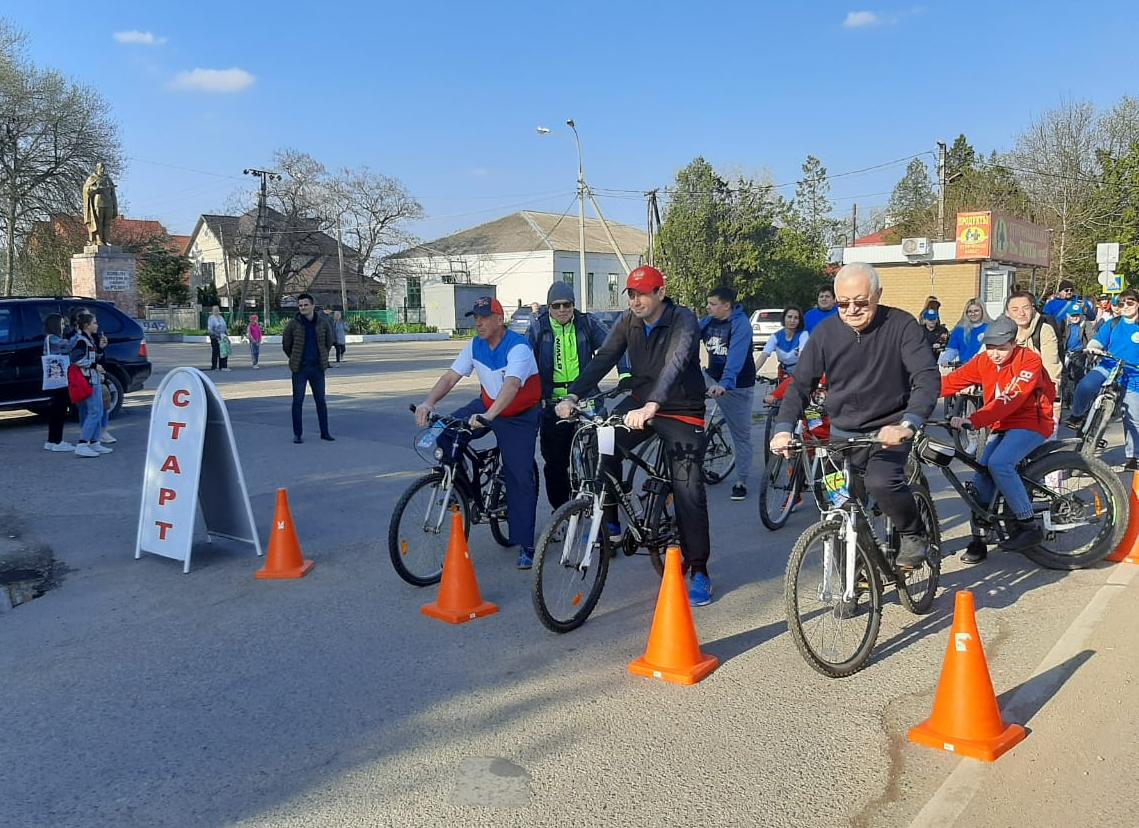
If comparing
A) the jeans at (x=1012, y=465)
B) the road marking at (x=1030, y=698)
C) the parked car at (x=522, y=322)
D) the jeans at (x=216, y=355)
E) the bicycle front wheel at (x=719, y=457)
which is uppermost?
the parked car at (x=522, y=322)

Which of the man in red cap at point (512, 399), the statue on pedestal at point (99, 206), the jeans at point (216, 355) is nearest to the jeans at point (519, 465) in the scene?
the man in red cap at point (512, 399)

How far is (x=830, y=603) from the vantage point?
4605 mm

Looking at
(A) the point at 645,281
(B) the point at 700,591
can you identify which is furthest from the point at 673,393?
(B) the point at 700,591

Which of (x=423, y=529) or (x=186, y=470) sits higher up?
(x=186, y=470)

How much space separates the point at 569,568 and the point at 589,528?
250 millimetres

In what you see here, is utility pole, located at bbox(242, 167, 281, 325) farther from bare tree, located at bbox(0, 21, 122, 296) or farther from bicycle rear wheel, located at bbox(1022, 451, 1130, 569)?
bicycle rear wheel, located at bbox(1022, 451, 1130, 569)

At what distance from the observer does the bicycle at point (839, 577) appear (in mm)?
4469

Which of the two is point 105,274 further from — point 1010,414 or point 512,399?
point 1010,414

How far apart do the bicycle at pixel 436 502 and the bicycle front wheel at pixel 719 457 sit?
10.8ft

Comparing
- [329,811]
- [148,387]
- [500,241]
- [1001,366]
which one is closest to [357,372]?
[148,387]

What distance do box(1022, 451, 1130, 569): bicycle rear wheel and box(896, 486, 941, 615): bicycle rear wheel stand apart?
1.27 metres

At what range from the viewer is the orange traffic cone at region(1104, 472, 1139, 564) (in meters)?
6.52

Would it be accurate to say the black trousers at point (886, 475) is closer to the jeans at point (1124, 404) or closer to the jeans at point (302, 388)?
the jeans at point (1124, 404)

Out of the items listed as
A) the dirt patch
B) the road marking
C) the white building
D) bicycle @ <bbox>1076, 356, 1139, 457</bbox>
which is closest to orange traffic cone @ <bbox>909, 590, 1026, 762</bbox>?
the road marking
